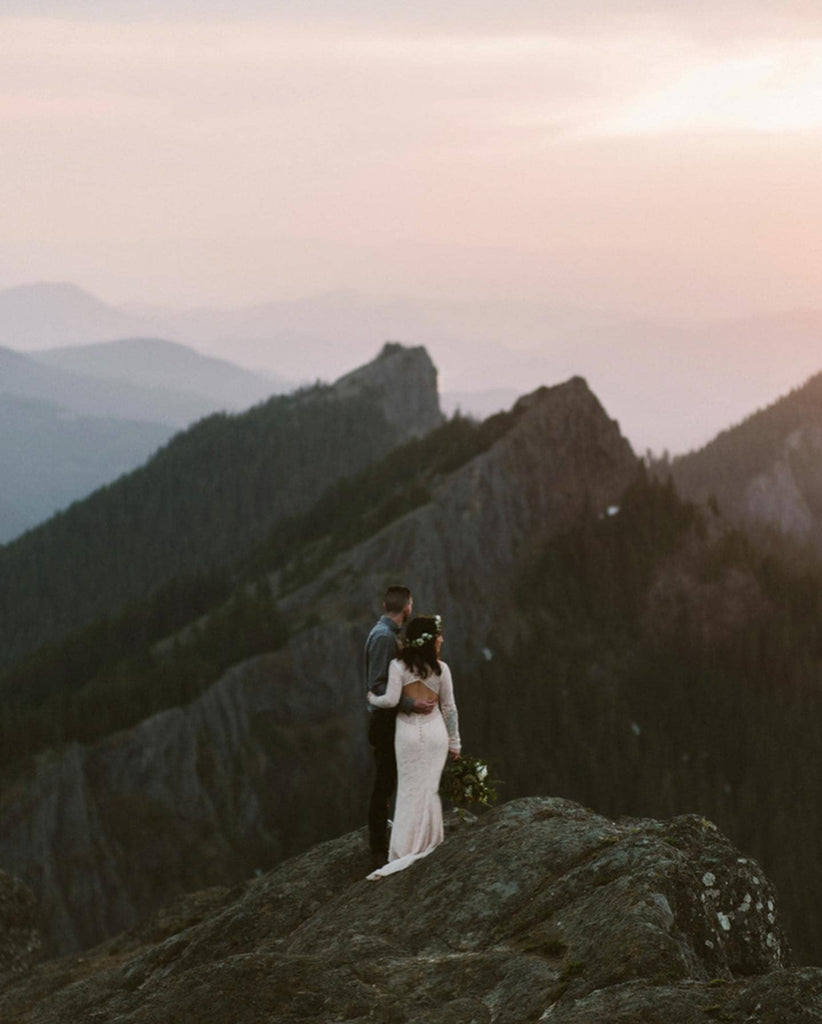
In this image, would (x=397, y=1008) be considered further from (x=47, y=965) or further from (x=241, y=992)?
(x=47, y=965)

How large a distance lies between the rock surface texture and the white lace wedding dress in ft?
1.73

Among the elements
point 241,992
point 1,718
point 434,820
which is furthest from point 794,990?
point 1,718

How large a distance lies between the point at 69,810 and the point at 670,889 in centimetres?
15585

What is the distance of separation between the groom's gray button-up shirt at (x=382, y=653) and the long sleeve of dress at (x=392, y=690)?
0.17 meters

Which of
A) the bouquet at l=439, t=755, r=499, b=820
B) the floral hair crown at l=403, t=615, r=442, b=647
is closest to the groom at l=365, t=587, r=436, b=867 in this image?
the floral hair crown at l=403, t=615, r=442, b=647

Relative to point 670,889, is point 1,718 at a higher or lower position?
higher

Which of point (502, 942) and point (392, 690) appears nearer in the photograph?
point (502, 942)

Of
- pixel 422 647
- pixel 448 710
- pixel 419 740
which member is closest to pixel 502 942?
pixel 419 740

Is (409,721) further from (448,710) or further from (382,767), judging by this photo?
(382,767)

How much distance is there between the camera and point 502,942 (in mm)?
23281

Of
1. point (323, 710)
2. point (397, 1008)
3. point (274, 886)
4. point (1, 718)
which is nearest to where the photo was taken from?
point (397, 1008)

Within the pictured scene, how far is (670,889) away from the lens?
22250mm

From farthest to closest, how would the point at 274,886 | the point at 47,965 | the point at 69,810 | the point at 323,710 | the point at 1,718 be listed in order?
the point at 323,710 → the point at 1,718 → the point at 69,810 → the point at 47,965 → the point at 274,886

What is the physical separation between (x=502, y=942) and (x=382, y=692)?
224 inches
